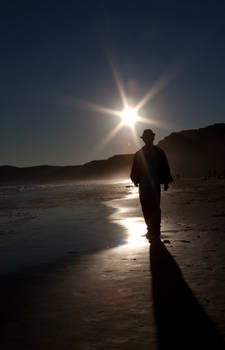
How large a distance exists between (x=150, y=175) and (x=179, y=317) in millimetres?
4842

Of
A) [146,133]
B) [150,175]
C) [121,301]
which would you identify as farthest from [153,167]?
[121,301]

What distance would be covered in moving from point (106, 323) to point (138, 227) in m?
6.54

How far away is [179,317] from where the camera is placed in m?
3.44

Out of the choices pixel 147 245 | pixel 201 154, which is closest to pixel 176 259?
pixel 147 245

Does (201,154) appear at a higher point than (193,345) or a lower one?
higher

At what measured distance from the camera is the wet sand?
3.06m

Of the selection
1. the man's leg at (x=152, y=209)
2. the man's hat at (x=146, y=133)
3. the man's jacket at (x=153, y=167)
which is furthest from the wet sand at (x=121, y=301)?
the man's hat at (x=146, y=133)

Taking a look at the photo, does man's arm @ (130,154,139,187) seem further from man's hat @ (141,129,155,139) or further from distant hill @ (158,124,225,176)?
distant hill @ (158,124,225,176)

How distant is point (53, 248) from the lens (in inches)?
292

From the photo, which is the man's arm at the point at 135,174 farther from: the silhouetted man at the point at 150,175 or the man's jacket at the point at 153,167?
the man's jacket at the point at 153,167

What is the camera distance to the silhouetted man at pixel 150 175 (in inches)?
316

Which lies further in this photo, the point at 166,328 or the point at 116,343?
the point at 166,328

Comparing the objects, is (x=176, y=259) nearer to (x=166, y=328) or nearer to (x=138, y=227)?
(x=166, y=328)

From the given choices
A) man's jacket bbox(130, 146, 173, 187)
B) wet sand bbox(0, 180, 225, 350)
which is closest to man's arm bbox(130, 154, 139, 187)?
man's jacket bbox(130, 146, 173, 187)
